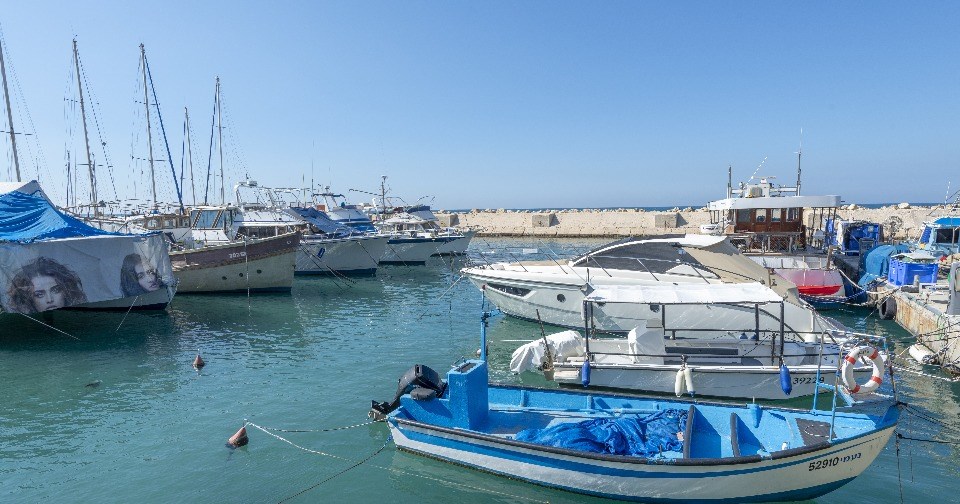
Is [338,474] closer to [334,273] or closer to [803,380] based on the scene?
[803,380]

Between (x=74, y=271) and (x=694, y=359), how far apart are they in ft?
65.7

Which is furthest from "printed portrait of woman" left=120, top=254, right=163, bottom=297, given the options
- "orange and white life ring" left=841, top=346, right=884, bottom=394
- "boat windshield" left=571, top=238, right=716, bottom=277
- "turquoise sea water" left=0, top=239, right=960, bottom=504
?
"orange and white life ring" left=841, top=346, right=884, bottom=394

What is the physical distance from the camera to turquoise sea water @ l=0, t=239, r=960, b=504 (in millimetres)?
8969

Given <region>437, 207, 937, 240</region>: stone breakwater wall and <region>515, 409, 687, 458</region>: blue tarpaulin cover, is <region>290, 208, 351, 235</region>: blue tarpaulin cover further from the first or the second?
<region>515, 409, 687, 458</region>: blue tarpaulin cover

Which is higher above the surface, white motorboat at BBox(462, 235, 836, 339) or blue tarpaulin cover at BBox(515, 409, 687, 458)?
white motorboat at BBox(462, 235, 836, 339)

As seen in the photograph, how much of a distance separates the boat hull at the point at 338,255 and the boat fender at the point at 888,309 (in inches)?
1029

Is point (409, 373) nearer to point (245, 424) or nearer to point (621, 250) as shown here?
point (245, 424)

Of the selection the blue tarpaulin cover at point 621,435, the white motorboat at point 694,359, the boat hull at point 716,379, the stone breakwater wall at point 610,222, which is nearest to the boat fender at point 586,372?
the white motorboat at point 694,359

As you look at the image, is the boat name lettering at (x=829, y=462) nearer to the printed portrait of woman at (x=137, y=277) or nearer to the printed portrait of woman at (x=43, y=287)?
the printed portrait of woman at (x=43, y=287)

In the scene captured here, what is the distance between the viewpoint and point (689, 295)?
40.3 ft

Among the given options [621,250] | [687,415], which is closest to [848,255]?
[621,250]

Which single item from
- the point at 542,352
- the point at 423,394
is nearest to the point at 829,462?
the point at 423,394

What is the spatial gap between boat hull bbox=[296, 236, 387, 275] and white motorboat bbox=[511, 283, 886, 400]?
23790 millimetres

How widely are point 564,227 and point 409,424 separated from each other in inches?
2386
